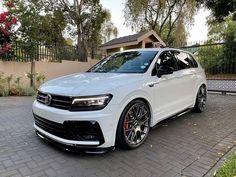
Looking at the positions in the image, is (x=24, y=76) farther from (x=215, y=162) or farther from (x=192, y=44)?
(x=215, y=162)

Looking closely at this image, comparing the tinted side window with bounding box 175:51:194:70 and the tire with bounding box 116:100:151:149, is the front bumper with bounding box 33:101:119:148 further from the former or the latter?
the tinted side window with bounding box 175:51:194:70

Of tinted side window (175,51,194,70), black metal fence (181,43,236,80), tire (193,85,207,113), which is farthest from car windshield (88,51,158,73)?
black metal fence (181,43,236,80)

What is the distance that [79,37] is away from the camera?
18562 mm

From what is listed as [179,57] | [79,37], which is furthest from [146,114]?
[79,37]

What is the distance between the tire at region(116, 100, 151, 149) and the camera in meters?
3.40

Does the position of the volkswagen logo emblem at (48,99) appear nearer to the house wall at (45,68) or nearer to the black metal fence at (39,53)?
the house wall at (45,68)

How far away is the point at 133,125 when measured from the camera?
12.0 ft

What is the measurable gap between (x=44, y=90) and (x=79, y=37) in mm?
15633

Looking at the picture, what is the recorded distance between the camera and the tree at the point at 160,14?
19609mm

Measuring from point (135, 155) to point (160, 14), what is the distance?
1929 cm

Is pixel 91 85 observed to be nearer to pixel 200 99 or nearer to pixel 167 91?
pixel 167 91

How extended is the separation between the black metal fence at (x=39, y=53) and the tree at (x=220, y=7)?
7.54 metres

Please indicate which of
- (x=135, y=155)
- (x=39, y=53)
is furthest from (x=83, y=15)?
(x=135, y=155)

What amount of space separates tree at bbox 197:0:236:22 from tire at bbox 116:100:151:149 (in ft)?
14.6
